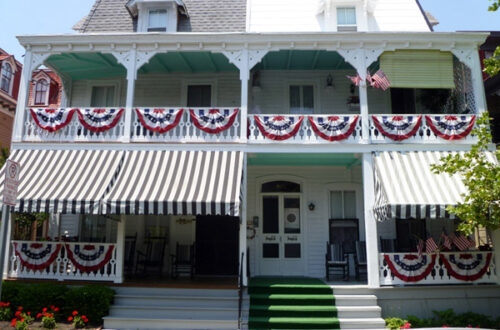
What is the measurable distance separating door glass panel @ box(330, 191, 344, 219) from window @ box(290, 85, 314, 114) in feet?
10.1

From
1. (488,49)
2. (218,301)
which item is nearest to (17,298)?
(218,301)

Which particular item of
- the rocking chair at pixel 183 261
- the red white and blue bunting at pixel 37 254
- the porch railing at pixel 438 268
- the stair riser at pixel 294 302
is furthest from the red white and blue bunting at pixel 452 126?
the red white and blue bunting at pixel 37 254

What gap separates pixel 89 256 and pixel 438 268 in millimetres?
9591

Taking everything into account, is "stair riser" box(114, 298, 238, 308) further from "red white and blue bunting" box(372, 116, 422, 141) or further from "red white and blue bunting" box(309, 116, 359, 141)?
"red white and blue bunting" box(372, 116, 422, 141)

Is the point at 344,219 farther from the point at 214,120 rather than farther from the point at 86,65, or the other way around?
the point at 86,65

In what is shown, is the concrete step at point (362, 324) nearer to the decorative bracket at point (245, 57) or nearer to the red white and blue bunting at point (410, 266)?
the red white and blue bunting at point (410, 266)

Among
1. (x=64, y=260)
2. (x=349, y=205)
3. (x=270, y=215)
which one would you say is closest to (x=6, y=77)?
(x=64, y=260)

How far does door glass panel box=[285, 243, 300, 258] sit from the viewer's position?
47.4 feet

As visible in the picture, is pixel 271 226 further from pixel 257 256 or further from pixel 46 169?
pixel 46 169

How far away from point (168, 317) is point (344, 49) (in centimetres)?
914

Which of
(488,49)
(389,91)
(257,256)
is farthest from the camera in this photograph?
(488,49)

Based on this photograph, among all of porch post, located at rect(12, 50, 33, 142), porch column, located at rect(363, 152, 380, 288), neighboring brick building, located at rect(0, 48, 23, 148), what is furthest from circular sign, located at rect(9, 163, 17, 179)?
neighboring brick building, located at rect(0, 48, 23, 148)

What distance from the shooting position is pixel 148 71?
15.7 m

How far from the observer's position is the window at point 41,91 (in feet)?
79.8
